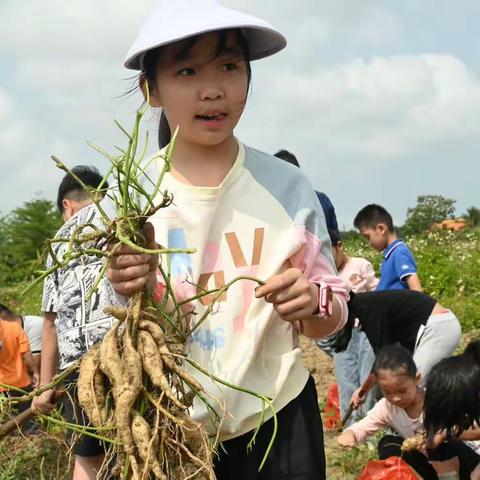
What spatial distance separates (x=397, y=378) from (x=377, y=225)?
2035 mm

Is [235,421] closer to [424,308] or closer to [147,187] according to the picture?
[147,187]

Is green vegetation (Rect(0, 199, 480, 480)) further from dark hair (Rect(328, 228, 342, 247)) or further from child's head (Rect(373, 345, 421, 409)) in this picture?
dark hair (Rect(328, 228, 342, 247))

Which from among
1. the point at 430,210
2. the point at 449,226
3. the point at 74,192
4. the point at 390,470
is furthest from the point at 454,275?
the point at 430,210

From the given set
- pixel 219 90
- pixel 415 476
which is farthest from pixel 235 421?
pixel 415 476

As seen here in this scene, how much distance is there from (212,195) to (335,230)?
9.22 ft

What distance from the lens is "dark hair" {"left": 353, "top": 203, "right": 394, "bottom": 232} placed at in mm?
5887

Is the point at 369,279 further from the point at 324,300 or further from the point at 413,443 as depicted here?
the point at 324,300

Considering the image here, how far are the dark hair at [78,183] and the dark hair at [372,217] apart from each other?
2.54m

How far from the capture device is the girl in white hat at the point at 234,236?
72.9 inches

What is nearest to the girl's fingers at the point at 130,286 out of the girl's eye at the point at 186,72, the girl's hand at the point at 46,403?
the girl's eye at the point at 186,72

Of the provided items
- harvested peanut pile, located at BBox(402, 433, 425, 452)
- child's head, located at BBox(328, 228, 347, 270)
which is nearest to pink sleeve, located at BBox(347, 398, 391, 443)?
harvested peanut pile, located at BBox(402, 433, 425, 452)

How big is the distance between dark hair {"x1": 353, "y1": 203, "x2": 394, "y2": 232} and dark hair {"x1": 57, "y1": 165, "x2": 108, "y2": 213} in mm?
2541

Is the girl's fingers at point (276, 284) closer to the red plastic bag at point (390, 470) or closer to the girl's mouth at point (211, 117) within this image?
the girl's mouth at point (211, 117)

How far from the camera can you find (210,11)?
1908 millimetres
